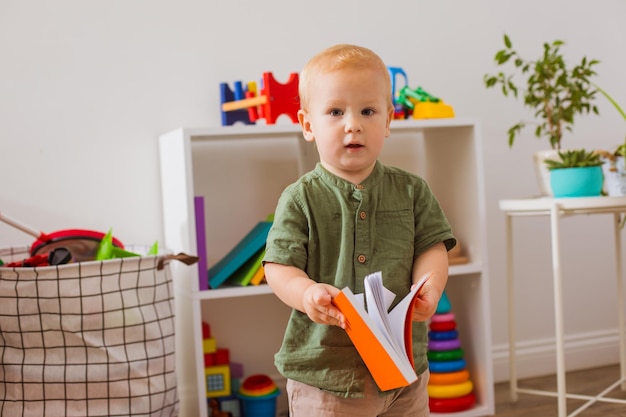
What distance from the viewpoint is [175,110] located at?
2094 millimetres

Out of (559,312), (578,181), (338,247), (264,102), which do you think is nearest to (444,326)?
(559,312)

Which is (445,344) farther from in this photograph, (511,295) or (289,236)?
(289,236)

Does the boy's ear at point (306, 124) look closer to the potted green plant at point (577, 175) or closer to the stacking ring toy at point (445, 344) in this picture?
the potted green plant at point (577, 175)

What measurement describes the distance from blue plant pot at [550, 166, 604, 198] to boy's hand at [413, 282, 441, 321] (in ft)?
3.09

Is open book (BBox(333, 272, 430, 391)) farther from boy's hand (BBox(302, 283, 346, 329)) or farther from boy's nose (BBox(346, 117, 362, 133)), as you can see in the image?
boy's nose (BBox(346, 117, 362, 133))

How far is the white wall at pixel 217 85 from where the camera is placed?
77.7 inches

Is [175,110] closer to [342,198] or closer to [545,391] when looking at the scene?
[342,198]

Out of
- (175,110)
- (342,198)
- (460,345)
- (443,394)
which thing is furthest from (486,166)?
(342,198)

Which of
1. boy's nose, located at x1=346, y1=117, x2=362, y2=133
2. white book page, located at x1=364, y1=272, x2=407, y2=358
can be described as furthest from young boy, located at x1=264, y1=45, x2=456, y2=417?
white book page, located at x1=364, y1=272, x2=407, y2=358

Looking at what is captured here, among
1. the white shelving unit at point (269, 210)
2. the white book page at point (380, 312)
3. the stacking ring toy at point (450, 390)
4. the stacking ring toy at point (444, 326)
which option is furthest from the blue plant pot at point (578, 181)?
the white book page at point (380, 312)

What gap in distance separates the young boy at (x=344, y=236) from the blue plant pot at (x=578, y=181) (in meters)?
0.83

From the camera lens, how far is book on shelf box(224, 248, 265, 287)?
189 cm

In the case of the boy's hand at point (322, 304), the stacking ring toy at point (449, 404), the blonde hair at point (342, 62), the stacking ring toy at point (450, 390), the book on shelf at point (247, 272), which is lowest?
the stacking ring toy at point (449, 404)

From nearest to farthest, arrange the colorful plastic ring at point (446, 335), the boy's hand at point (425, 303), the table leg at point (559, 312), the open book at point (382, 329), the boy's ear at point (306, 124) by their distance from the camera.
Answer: the open book at point (382, 329)
the boy's hand at point (425, 303)
the boy's ear at point (306, 124)
the table leg at point (559, 312)
the colorful plastic ring at point (446, 335)
